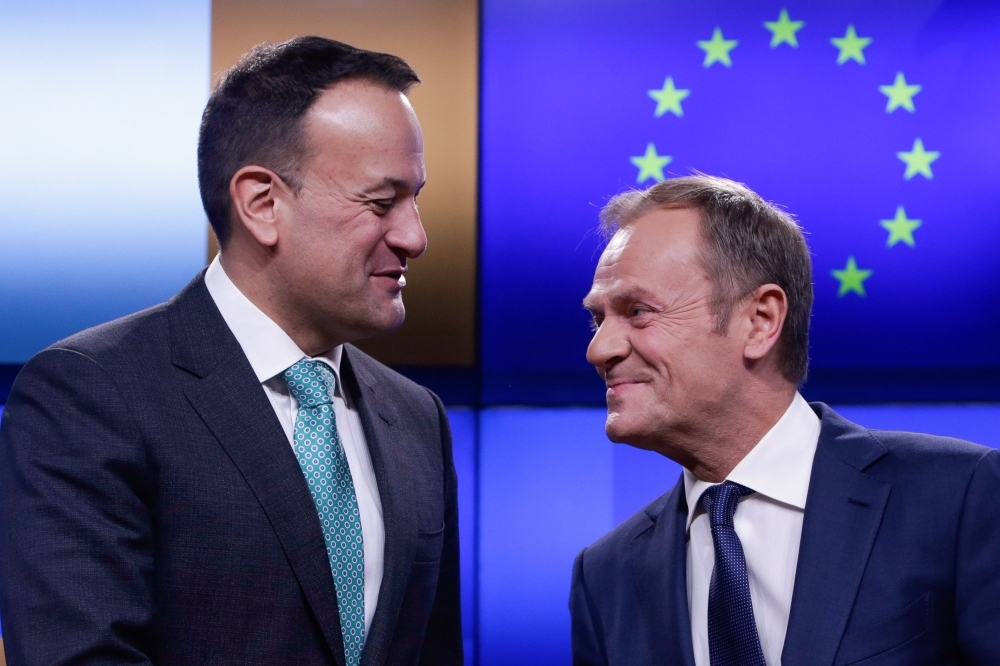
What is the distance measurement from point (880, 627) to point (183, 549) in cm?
98

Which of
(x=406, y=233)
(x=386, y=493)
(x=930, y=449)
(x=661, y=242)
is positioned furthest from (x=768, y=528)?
(x=406, y=233)

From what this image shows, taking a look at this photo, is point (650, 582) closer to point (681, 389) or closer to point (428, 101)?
point (681, 389)

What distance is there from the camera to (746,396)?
68.7 inches

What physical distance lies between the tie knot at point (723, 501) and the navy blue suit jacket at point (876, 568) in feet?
0.27

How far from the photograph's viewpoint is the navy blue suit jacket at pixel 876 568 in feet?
4.95

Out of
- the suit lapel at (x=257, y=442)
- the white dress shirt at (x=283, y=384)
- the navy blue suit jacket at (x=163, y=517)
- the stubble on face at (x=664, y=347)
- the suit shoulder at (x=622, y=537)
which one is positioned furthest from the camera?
the suit shoulder at (x=622, y=537)

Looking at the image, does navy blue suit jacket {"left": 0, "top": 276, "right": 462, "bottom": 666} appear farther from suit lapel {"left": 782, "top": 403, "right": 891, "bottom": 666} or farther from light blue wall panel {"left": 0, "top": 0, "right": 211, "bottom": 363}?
light blue wall panel {"left": 0, "top": 0, "right": 211, "bottom": 363}

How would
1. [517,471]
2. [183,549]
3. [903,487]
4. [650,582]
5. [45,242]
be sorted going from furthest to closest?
[517,471], [45,242], [650,582], [903,487], [183,549]

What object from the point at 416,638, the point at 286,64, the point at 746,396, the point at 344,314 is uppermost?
the point at 286,64

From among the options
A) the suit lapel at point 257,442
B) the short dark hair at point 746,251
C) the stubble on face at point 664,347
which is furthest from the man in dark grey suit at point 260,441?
the short dark hair at point 746,251

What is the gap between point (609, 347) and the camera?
1771 millimetres

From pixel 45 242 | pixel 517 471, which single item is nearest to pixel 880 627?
pixel 517 471

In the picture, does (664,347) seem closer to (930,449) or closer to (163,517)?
(930,449)

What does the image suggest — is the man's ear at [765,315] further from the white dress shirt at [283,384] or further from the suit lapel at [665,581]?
the white dress shirt at [283,384]
